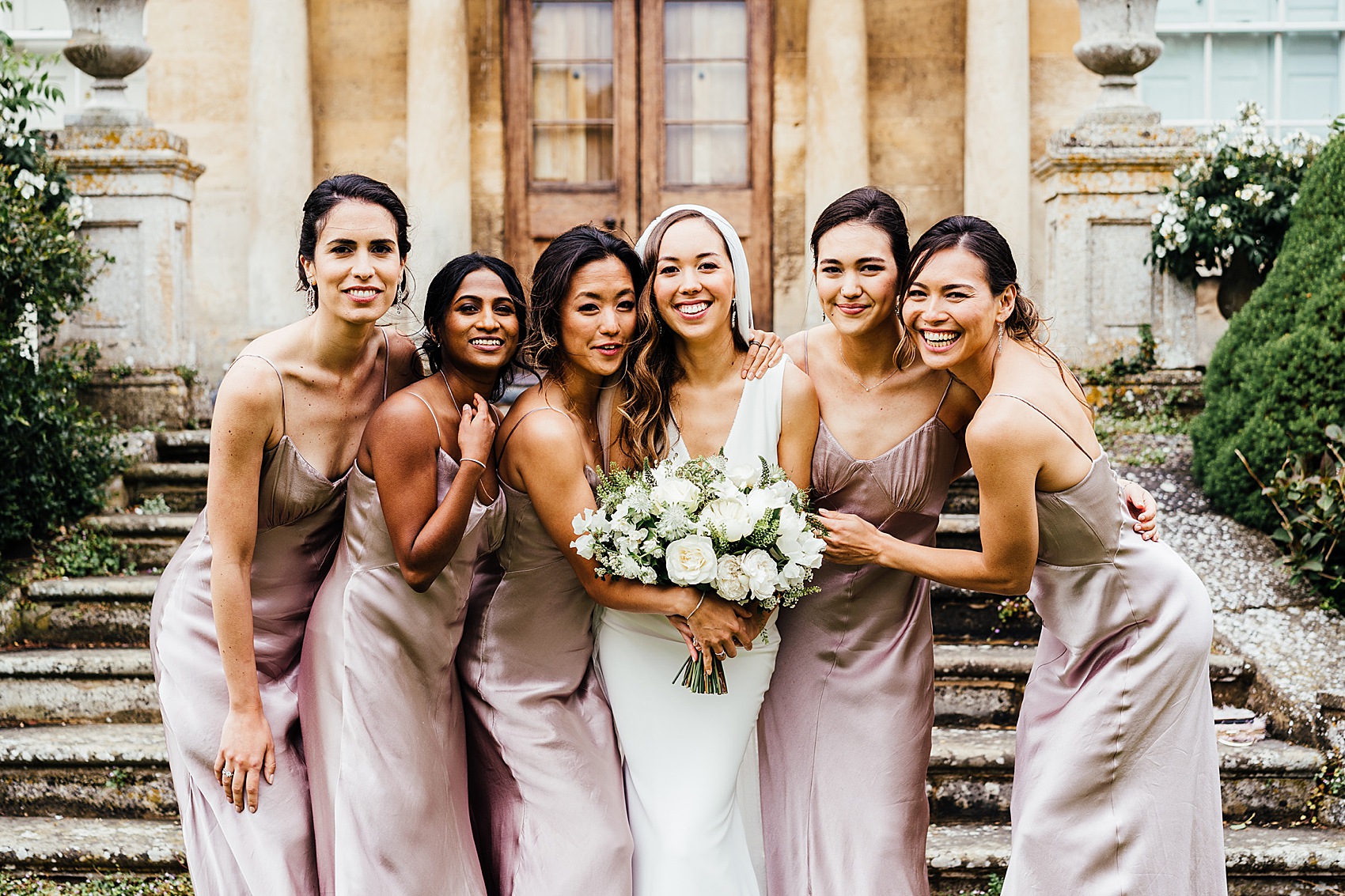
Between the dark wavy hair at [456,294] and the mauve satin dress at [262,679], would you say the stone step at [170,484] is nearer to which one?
the mauve satin dress at [262,679]

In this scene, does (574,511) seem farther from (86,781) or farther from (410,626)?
(86,781)

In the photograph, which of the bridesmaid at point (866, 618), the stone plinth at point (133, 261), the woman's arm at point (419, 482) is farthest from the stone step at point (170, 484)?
the bridesmaid at point (866, 618)

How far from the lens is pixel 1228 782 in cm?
448

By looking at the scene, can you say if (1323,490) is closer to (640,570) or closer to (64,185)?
(640,570)

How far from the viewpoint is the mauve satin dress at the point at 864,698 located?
3.39 metres

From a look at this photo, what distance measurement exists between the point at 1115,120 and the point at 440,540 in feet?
20.1

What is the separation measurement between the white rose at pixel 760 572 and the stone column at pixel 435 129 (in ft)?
19.8

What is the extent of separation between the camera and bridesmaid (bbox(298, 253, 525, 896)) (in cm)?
318

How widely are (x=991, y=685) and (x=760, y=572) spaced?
93.5 inches

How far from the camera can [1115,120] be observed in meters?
7.59

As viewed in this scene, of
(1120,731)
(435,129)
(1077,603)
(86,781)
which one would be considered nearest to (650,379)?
(1077,603)

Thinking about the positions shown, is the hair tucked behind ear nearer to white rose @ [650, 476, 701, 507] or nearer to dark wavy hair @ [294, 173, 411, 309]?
white rose @ [650, 476, 701, 507]

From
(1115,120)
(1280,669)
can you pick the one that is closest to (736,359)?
(1280,669)

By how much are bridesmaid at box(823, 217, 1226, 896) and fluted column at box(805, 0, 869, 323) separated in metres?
5.51
